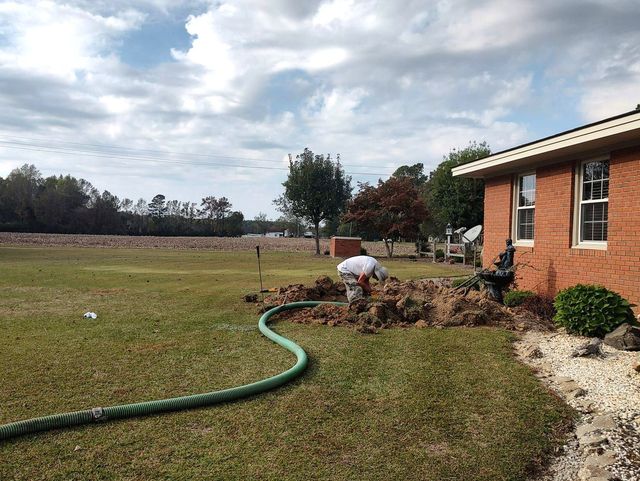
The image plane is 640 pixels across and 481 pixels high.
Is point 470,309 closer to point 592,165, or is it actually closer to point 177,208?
point 592,165

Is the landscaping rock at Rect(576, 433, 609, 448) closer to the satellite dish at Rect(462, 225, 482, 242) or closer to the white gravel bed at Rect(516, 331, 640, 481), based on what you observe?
the white gravel bed at Rect(516, 331, 640, 481)

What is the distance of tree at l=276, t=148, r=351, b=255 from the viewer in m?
35.0

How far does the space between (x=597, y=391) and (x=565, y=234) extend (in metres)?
5.58

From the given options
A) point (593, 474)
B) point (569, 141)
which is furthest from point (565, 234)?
point (593, 474)

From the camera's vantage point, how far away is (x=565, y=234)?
978 centimetres

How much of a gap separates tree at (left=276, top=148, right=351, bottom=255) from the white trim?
75.8 feet

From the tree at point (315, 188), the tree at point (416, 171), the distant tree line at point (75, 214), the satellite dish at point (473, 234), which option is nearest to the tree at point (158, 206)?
the distant tree line at point (75, 214)

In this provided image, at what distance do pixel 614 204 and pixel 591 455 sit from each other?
6.27m

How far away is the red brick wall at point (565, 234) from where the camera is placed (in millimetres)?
8234

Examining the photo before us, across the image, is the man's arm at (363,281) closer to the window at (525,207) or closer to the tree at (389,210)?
the window at (525,207)

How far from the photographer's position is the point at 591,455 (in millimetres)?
3656

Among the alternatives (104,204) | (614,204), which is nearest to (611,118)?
(614,204)

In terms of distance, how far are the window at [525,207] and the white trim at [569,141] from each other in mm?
580

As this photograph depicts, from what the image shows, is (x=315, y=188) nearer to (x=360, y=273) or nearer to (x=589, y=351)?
(x=360, y=273)
